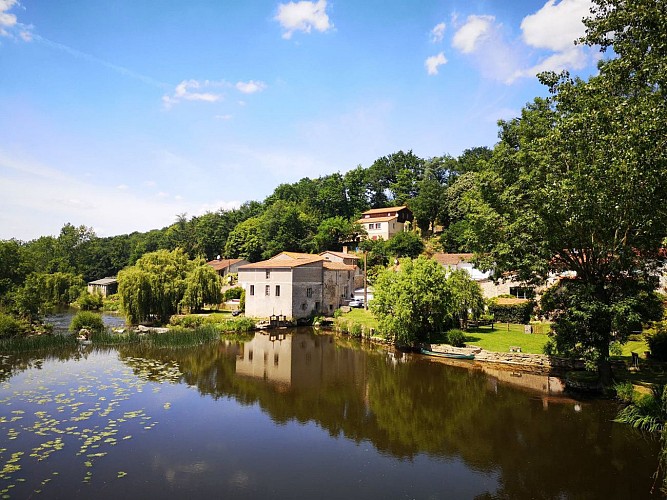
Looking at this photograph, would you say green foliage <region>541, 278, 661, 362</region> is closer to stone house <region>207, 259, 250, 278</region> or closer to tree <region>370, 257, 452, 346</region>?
tree <region>370, 257, 452, 346</region>

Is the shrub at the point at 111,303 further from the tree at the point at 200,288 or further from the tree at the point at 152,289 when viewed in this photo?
the tree at the point at 200,288

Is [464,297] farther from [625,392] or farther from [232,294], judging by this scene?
[232,294]

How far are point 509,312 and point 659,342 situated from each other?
44.1ft

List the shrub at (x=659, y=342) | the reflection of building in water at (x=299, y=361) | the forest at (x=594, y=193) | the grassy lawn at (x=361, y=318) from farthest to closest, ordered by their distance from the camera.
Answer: the grassy lawn at (x=361, y=318), the reflection of building in water at (x=299, y=361), the shrub at (x=659, y=342), the forest at (x=594, y=193)

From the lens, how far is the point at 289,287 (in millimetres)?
43438

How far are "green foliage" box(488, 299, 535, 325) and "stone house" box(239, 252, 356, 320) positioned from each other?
58.6 ft

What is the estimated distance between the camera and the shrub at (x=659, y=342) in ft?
74.8

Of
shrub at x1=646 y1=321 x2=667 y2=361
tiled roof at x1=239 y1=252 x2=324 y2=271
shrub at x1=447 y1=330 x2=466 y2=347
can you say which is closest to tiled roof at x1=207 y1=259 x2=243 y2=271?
tiled roof at x1=239 y1=252 x2=324 y2=271

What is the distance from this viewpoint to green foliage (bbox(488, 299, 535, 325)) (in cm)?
3528

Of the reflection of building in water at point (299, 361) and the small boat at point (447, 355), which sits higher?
the small boat at point (447, 355)

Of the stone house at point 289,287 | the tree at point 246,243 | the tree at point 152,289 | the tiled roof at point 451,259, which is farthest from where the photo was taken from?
the tree at point 246,243

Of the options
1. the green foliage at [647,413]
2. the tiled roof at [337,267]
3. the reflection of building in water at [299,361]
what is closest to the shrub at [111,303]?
the tiled roof at [337,267]

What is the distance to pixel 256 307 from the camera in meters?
45.0

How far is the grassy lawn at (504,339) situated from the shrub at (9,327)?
33331 mm
